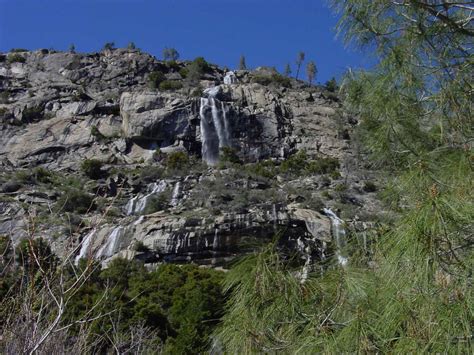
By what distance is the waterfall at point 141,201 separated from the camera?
27.6 meters

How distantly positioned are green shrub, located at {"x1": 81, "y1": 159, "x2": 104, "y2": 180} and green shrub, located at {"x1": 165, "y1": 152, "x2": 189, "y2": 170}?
12.6ft

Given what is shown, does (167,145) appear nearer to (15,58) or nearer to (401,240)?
(15,58)

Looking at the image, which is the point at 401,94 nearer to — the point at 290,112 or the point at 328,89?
the point at 290,112

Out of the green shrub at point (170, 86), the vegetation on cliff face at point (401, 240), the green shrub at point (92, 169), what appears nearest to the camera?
the vegetation on cliff face at point (401, 240)

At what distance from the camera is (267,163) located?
34.1m

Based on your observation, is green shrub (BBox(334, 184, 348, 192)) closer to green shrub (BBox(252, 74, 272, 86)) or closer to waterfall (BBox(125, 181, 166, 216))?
waterfall (BBox(125, 181, 166, 216))

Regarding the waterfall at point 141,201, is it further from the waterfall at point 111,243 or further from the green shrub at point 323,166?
the green shrub at point 323,166

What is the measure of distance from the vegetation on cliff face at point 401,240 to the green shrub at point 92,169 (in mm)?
29006

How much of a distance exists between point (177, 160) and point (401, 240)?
99.6 feet

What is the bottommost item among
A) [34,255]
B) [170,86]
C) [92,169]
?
[34,255]

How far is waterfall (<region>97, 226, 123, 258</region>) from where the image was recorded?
22.7 meters

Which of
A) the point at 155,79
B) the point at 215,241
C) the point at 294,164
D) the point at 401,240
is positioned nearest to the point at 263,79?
the point at 155,79

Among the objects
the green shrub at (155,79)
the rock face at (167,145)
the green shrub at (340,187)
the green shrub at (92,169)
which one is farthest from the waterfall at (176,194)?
the green shrub at (155,79)

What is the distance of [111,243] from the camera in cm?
2333
